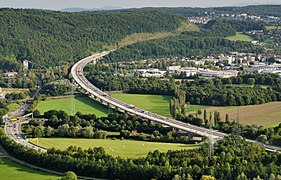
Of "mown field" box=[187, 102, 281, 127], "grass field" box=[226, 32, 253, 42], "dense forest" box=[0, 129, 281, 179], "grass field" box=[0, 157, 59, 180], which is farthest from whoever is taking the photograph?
"grass field" box=[226, 32, 253, 42]

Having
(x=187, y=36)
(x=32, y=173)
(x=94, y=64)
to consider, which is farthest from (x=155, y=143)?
(x=187, y=36)

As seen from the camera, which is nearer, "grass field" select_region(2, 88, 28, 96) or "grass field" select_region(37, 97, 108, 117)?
"grass field" select_region(37, 97, 108, 117)

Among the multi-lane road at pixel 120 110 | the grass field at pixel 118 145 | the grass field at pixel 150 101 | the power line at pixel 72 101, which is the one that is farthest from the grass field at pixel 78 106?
the grass field at pixel 118 145

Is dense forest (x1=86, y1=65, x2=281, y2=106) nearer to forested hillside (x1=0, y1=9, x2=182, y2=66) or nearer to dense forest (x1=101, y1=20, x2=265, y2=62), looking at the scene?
forested hillside (x1=0, y1=9, x2=182, y2=66)

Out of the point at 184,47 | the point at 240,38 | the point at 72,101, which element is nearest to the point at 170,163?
the point at 72,101

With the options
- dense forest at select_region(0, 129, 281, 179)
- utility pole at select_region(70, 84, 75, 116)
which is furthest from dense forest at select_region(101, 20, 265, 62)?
dense forest at select_region(0, 129, 281, 179)

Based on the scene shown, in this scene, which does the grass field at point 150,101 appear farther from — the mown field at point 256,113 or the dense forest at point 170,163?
the dense forest at point 170,163

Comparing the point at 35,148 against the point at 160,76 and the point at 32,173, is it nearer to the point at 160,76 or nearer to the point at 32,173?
the point at 32,173
